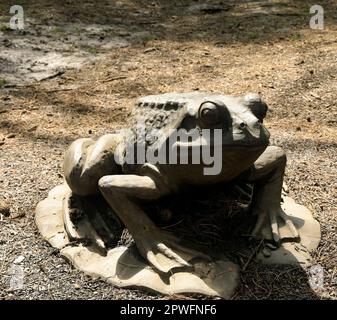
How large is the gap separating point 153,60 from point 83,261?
518cm

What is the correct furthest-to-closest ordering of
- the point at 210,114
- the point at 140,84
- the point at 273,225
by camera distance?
the point at 140,84, the point at 273,225, the point at 210,114

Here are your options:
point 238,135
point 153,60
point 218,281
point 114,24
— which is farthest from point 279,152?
point 114,24

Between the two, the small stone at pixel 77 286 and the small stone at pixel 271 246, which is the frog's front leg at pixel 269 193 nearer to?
the small stone at pixel 271 246

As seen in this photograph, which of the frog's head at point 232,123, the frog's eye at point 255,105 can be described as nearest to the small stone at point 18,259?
the frog's head at point 232,123

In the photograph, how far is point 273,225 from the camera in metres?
3.71

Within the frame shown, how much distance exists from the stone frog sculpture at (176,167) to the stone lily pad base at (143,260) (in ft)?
0.29

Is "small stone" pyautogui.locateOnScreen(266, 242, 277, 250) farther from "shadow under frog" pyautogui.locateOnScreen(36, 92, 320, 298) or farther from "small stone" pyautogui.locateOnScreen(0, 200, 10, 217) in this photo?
"small stone" pyautogui.locateOnScreen(0, 200, 10, 217)

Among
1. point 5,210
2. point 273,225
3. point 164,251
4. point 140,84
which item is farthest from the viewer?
point 140,84

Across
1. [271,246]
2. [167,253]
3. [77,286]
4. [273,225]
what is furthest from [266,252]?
[77,286]

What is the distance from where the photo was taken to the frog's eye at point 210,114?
123 inches

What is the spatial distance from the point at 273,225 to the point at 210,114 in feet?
3.39

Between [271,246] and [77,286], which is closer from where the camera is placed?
[77,286]

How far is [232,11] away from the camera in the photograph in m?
10.9

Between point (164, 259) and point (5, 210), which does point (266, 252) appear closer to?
point (164, 259)
